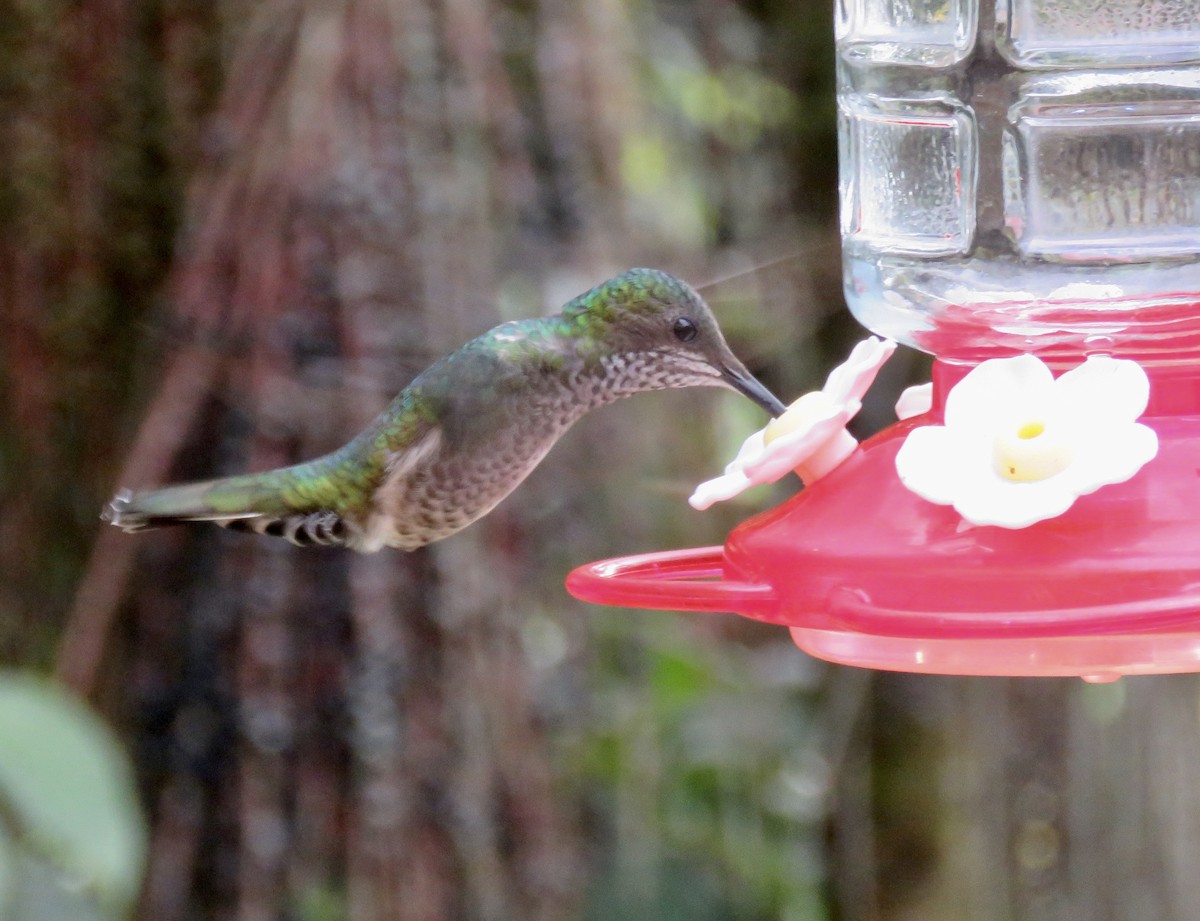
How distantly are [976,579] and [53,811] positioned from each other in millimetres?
1160

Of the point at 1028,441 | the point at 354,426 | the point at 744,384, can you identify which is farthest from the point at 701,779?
the point at 1028,441

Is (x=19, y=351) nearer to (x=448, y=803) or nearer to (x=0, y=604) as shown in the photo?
(x=0, y=604)

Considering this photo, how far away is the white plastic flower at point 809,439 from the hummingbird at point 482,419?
194mm

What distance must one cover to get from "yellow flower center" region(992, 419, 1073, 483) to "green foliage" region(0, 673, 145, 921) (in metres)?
1.14

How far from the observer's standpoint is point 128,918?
98.2 inches

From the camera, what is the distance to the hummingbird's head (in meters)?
1.57

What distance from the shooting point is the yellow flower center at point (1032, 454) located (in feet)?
3.69

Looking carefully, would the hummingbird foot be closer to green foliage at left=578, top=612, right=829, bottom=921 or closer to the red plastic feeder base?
the red plastic feeder base

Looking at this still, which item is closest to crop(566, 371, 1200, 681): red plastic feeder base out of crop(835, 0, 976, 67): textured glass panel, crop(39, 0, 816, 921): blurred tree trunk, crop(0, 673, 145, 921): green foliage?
crop(835, 0, 976, 67): textured glass panel

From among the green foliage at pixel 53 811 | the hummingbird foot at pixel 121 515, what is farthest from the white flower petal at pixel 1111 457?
the green foliage at pixel 53 811

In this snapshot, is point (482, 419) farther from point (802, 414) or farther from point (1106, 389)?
point (1106, 389)

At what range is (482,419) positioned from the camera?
5.25ft

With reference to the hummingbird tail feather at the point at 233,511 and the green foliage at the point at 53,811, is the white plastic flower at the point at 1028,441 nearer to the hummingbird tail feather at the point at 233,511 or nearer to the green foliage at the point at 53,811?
the hummingbird tail feather at the point at 233,511

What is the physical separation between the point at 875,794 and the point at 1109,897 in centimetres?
49
